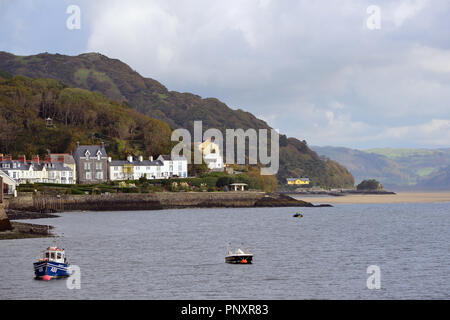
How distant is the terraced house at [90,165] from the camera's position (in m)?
135

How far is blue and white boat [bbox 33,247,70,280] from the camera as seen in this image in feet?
146

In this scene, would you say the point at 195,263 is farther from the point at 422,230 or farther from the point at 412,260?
the point at 422,230

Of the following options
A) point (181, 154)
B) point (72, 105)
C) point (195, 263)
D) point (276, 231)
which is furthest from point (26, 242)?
point (72, 105)

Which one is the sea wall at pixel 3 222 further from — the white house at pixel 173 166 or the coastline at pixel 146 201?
the white house at pixel 173 166

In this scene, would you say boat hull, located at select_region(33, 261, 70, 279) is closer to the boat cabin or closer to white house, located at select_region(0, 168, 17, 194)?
the boat cabin

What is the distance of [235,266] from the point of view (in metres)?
50.7

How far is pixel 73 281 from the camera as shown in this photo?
43.9 meters

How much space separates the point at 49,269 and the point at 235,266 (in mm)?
14141

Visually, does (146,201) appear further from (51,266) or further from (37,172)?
(51,266)

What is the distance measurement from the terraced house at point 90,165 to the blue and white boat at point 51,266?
90.3m
